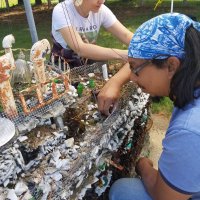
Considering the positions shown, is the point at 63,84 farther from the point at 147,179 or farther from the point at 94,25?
the point at 94,25

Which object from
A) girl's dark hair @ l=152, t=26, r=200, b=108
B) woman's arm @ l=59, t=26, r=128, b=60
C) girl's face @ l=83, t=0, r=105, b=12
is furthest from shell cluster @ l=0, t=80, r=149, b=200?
girl's face @ l=83, t=0, r=105, b=12

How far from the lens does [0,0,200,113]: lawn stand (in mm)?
8887

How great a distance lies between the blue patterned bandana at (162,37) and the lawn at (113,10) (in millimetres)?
5779

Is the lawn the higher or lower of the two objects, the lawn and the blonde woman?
the lower

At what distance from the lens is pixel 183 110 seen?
1.52m

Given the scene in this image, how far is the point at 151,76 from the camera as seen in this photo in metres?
1.54

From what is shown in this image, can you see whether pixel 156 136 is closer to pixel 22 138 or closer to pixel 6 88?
pixel 22 138

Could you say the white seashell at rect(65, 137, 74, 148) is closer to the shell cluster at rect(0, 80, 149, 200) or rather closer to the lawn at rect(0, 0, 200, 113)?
the shell cluster at rect(0, 80, 149, 200)

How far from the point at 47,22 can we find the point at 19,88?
9343mm

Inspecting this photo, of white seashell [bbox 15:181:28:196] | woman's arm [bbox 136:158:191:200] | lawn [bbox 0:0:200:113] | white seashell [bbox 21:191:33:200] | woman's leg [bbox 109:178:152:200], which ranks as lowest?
lawn [bbox 0:0:200:113]

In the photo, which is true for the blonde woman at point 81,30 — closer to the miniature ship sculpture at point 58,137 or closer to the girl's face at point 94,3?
the girl's face at point 94,3

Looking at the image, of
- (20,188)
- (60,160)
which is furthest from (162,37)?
(20,188)

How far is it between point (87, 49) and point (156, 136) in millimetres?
1442

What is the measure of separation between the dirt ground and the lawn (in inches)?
145
